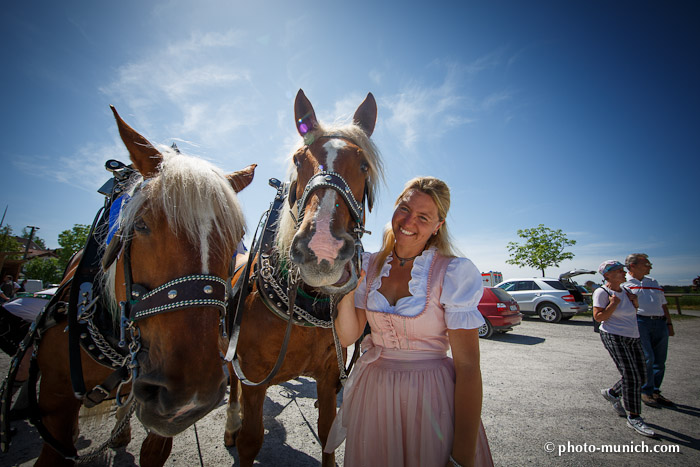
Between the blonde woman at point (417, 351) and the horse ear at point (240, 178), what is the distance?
3.75 feet

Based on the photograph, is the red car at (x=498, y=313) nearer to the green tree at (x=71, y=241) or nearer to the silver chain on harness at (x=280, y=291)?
the silver chain on harness at (x=280, y=291)

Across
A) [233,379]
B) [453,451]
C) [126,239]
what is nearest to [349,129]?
[126,239]

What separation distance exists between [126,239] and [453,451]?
1.99m

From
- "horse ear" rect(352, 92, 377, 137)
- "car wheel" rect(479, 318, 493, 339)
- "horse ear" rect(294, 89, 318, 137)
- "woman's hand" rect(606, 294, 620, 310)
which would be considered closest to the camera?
"horse ear" rect(294, 89, 318, 137)

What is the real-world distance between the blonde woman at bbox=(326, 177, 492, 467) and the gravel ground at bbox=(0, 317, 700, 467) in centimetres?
194

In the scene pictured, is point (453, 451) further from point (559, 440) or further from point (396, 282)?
point (559, 440)

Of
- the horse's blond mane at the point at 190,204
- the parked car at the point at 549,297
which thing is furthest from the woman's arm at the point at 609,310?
the parked car at the point at 549,297

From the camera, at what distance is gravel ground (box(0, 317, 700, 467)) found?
2.88 m

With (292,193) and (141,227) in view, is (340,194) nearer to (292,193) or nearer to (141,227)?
(292,193)

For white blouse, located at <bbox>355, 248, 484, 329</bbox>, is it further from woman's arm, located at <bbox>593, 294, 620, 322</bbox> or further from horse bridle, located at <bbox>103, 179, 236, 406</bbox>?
woman's arm, located at <bbox>593, 294, 620, 322</bbox>

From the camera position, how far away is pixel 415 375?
4.91ft

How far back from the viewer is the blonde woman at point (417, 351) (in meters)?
1.36

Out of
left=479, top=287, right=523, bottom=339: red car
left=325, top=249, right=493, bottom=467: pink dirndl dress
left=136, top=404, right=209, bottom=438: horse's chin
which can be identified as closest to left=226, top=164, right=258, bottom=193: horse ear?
left=325, top=249, right=493, bottom=467: pink dirndl dress

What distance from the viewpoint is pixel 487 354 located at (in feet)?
23.6
